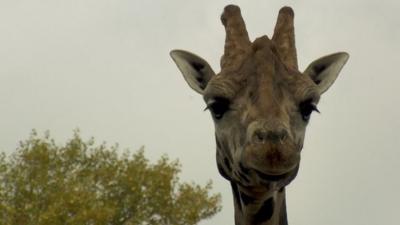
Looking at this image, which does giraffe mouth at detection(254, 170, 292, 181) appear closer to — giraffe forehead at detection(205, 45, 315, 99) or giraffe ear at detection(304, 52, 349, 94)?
giraffe forehead at detection(205, 45, 315, 99)

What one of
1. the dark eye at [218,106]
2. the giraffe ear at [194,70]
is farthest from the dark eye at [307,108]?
the giraffe ear at [194,70]

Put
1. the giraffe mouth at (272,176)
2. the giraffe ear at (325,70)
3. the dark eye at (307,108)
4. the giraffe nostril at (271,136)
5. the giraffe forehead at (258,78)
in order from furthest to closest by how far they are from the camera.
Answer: the giraffe ear at (325,70) < the dark eye at (307,108) < the giraffe forehead at (258,78) < the giraffe mouth at (272,176) < the giraffe nostril at (271,136)

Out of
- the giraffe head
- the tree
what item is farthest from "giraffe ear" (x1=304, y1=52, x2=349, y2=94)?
the tree

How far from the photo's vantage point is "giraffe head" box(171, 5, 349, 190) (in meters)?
6.13

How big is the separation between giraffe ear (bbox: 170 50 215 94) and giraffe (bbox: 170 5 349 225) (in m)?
0.22

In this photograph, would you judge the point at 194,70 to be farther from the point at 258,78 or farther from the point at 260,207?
the point at 260,207

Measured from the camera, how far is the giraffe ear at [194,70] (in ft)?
26.3

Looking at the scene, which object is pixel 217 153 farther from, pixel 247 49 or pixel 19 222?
pixel 19 222

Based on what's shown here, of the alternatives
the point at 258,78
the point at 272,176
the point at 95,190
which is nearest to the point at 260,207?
the point at 272,176

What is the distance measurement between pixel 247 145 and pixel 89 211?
25.9 m

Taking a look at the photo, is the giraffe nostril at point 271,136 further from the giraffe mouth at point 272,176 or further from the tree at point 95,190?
the tree at point 95,190

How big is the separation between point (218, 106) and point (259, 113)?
0.70 meters

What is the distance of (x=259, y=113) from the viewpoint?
645cm

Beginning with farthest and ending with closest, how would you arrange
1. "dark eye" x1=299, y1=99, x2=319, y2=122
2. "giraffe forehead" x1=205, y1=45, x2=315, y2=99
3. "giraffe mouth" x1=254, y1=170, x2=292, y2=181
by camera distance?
1. "dark eye" x1=299, y1=99, x2=319, y2=122
2. "giraffe forehead" x1=205, y1=45, x2=315, y2=99
3. "giraffe mouth" x1=254, y1=170, x2=292, y2=181
